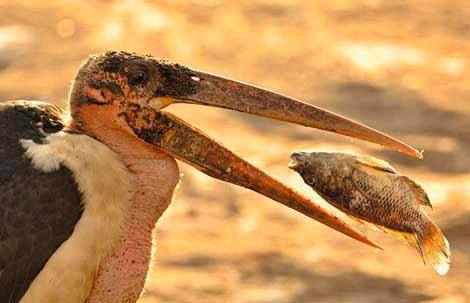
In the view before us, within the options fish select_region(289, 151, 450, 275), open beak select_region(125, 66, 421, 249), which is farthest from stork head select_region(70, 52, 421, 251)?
fish select_region(289, 151, 450, 275)

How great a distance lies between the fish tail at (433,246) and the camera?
7016 millimetres

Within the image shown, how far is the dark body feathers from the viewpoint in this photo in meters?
7.04

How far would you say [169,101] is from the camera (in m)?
7.21

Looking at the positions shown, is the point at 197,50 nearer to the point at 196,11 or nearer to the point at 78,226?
the point at 196,11

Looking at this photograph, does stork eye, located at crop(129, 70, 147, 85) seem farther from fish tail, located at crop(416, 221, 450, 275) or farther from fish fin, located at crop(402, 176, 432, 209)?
fish tail, located at crop(416, 221, 450, 275)

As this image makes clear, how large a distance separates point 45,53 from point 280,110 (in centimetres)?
687

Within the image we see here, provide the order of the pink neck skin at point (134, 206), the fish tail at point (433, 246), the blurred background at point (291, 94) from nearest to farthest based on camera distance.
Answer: the fish tail at point (433, 246), the pink neck skin at point (134, 206), the blurred background at point (291, 94)

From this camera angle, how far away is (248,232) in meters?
11.0

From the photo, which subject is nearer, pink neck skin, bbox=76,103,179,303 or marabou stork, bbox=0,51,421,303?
marabou stork, bbox=0,51,421,303

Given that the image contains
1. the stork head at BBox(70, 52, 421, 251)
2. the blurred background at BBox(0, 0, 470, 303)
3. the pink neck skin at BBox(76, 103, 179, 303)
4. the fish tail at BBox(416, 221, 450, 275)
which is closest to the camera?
the fish tail at BBox(416, 221, 450, 275)

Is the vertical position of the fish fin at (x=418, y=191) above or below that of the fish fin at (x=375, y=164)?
below

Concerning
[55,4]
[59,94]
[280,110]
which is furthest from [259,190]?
[55,4]

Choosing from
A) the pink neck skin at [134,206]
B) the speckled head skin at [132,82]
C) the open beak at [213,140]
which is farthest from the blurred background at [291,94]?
the speckled head skin at [132,82]

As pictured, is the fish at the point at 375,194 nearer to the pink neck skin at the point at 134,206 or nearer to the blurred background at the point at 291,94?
the pink neck skin at the point at 134,206
